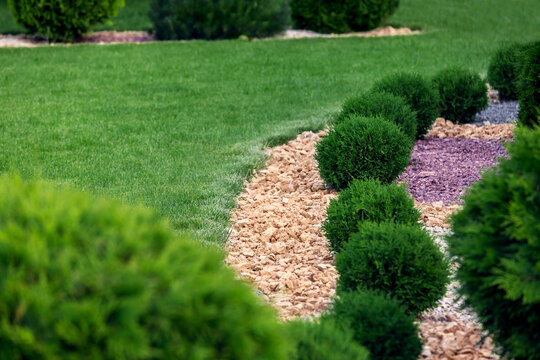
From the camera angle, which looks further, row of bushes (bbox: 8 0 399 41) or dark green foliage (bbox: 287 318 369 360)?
row of bushes (bbox: 8 0 399 41)

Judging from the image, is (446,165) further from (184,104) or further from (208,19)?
(208,19)

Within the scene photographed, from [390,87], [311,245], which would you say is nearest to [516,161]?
[311,245]

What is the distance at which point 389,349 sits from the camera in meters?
2.97

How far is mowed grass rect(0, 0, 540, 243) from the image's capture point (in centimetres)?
602

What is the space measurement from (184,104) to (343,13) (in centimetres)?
726

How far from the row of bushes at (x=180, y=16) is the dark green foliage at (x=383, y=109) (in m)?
7.87

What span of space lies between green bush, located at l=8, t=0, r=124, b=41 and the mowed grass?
1158mm

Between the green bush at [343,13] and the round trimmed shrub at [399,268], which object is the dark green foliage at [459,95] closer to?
the round trimmed shrub at [399,268]

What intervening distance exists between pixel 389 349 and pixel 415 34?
12.7 metres

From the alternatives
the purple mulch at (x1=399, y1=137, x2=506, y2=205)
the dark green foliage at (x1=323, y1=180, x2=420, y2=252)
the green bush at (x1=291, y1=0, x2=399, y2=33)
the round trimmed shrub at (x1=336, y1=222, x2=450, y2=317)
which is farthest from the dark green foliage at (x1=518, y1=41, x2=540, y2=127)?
the green bush at (x1=291, y1=0, x2=399, y2=33)

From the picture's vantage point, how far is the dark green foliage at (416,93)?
7215 mm

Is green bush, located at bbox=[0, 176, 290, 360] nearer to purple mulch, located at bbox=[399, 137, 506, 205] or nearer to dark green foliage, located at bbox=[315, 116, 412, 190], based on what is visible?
dark green foliage, located at bbox=[315, 116, 412, 190]

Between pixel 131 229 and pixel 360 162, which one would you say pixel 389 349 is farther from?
pixel 360 162

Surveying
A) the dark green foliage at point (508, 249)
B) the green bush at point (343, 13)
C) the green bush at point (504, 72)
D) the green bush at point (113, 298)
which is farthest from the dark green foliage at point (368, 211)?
the green bush at point (343, 13)
